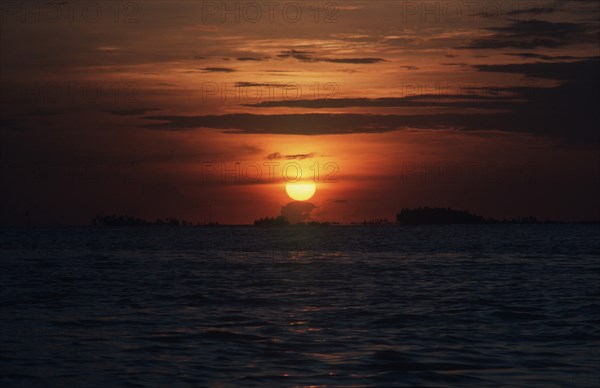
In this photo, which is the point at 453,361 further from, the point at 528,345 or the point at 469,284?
the point at 469,284

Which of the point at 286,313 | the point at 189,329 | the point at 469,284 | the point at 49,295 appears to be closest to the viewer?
the point at 189,329

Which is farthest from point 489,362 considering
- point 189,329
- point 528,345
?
point 189,329

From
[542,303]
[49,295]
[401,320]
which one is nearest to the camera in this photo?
[401,320]

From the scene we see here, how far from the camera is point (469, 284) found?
43.3 meters

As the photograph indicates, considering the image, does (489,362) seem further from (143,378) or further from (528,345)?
(143,378)

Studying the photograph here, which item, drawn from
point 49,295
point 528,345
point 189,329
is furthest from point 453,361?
point 49,295

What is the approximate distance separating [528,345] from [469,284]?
2137cm

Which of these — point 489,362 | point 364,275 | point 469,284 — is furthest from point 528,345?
point 364,275

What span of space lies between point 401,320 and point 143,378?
11.4m

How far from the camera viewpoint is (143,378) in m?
18.0

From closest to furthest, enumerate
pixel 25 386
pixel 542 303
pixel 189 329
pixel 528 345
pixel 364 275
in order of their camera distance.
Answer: pixel 25 386 → pixel 528 345 → pixel 189 329 → pixel 542 303 → pixel 364 275

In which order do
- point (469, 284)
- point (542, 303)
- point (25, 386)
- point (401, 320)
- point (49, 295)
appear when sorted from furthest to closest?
point (469, 284)
point (49, 295)
point (542, 303)
point (401, 320)
point (25, 386)

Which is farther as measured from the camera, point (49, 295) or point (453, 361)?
point (49, 295)

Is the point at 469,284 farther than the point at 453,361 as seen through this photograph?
Yes
